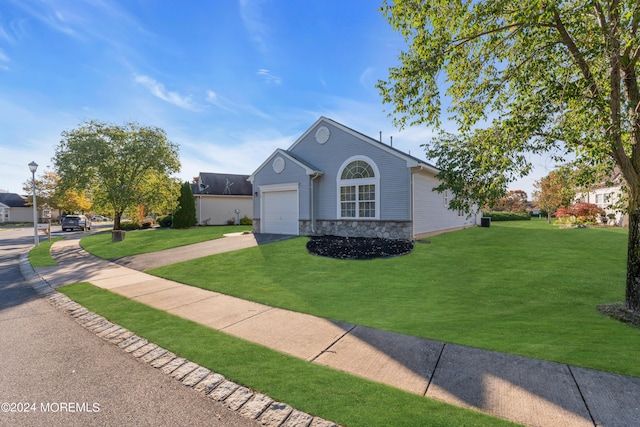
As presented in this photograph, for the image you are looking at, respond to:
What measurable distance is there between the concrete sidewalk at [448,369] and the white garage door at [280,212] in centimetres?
1021

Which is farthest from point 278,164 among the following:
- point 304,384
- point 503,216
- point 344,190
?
point 503,216

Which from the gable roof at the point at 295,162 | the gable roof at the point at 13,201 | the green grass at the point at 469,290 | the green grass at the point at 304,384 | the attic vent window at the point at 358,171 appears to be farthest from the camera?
the gable roof at the point at 13,201

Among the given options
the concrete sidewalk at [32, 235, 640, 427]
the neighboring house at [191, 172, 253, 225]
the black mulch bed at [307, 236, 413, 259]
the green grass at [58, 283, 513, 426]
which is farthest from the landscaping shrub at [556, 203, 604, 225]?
the neighboring house at [191, 172, 253, 225]

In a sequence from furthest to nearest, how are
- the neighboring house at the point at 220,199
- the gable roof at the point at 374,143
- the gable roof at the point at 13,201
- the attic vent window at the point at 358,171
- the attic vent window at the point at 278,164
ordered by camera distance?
1. the gable roof at the point at 13,201
2. the neighboring house at the point at 220,199
3. the attic vent window at the point at 278,164
4. the attic vent window at the point at 358,171
5. the gable roof at the point at 374,143

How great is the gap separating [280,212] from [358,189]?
483cm

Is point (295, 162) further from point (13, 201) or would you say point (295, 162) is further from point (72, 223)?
point (13, 201)

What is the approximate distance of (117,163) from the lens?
20.2 meters

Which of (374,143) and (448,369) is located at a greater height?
(374,143)

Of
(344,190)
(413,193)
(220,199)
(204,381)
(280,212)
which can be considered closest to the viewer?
(204,381)

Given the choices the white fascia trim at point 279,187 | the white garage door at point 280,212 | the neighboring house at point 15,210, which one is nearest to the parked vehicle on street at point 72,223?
the white fascia trim at point 279,187

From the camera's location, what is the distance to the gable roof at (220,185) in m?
30.1

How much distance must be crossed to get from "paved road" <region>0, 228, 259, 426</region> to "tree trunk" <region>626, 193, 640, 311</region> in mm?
6904

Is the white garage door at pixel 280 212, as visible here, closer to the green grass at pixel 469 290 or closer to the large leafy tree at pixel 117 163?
the green grass at pixel 469 290

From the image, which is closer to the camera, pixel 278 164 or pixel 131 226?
pixel 278 164
